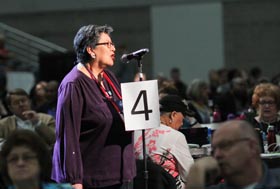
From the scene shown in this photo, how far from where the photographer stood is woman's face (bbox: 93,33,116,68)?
20.5 feet

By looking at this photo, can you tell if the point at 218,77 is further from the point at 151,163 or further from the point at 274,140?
the point at 151,163

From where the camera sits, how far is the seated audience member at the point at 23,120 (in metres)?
9.03

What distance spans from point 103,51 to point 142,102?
1.60ft

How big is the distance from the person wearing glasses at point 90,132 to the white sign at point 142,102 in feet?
0.41

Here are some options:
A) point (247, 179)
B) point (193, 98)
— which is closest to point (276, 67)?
point (193, 98)

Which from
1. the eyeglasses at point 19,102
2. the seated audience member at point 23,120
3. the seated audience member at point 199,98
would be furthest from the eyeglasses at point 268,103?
the seated audience member at point 199,98

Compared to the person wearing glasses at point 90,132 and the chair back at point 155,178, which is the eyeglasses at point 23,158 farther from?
the chair back at point 155,178

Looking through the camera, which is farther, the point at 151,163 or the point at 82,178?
the point at 151,163

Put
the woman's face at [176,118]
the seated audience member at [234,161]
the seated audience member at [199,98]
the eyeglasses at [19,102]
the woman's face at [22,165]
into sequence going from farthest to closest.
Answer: the seated audience member at [199,98], the eyeglasses at [19,102], the woman's face at [176,118], the woman's face at [22,165], the seated audience member at [234,161]

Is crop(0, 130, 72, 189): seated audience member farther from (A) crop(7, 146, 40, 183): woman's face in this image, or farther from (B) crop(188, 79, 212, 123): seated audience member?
(B) crop(188, 79, 212, 123): seated audience member

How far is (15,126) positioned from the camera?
945 centimetres

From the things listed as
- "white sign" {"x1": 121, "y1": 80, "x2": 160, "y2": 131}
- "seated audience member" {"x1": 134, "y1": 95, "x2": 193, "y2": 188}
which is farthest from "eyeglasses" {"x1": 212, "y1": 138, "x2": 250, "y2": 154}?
"seated audience member" {"x1": 134, "y1": 95, "x2": 193, "y2": 188}

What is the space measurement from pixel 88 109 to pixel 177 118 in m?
1.60

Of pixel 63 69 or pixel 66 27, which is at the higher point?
pixel 66 27
